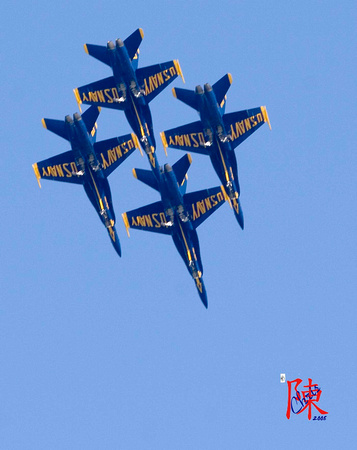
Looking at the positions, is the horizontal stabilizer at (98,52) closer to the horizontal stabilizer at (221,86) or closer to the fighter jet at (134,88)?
the fighter jet at (134,88)

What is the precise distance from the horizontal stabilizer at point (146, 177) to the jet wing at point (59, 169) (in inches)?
228

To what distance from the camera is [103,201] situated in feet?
441

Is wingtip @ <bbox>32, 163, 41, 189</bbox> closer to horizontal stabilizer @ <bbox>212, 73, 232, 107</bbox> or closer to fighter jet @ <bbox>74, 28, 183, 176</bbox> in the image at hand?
fighter jet @ <bbox>74, 28, 183, 176</bbox>

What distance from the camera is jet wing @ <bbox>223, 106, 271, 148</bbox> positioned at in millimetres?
133375

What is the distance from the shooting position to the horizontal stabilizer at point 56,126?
429 feet

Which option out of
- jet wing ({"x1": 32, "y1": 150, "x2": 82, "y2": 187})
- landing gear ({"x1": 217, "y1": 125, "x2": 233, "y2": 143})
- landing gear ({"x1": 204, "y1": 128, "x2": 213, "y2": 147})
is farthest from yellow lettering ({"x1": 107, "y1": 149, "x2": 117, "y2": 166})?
landing gear ({"x1": 217, "y1": 125, "x2": 233, "y2": 143})

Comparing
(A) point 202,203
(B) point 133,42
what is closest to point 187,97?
(B) point 133,42

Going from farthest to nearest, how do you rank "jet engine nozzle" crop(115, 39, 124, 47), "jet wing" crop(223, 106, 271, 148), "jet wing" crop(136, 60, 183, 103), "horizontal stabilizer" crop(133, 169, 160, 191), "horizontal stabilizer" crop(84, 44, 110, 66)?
"jet wing" crop(136, 60, 183, 103)
"horizontal stabilizer" crop(84, 44, 110, 66)
"jet wing" crop(223, 106, 271, 148)
"horizontal stabilizer" crop(133, 169, 160, 191)
"jet engine nozzle" crop(115, 39, 124, 47)

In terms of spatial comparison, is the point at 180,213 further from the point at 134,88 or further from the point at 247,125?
the point at 134,88

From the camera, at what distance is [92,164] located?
13212cm

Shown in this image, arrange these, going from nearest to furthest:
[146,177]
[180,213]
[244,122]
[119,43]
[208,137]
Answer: [119,43] < [180,213] < [146,177] < [208,137] < [244,122]

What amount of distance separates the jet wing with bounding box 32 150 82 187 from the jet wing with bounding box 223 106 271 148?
559 inches

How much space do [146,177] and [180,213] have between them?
4.35 m

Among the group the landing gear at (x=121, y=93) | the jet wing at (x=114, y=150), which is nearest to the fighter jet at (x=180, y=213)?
the jet wing at (x=114, y=150)
